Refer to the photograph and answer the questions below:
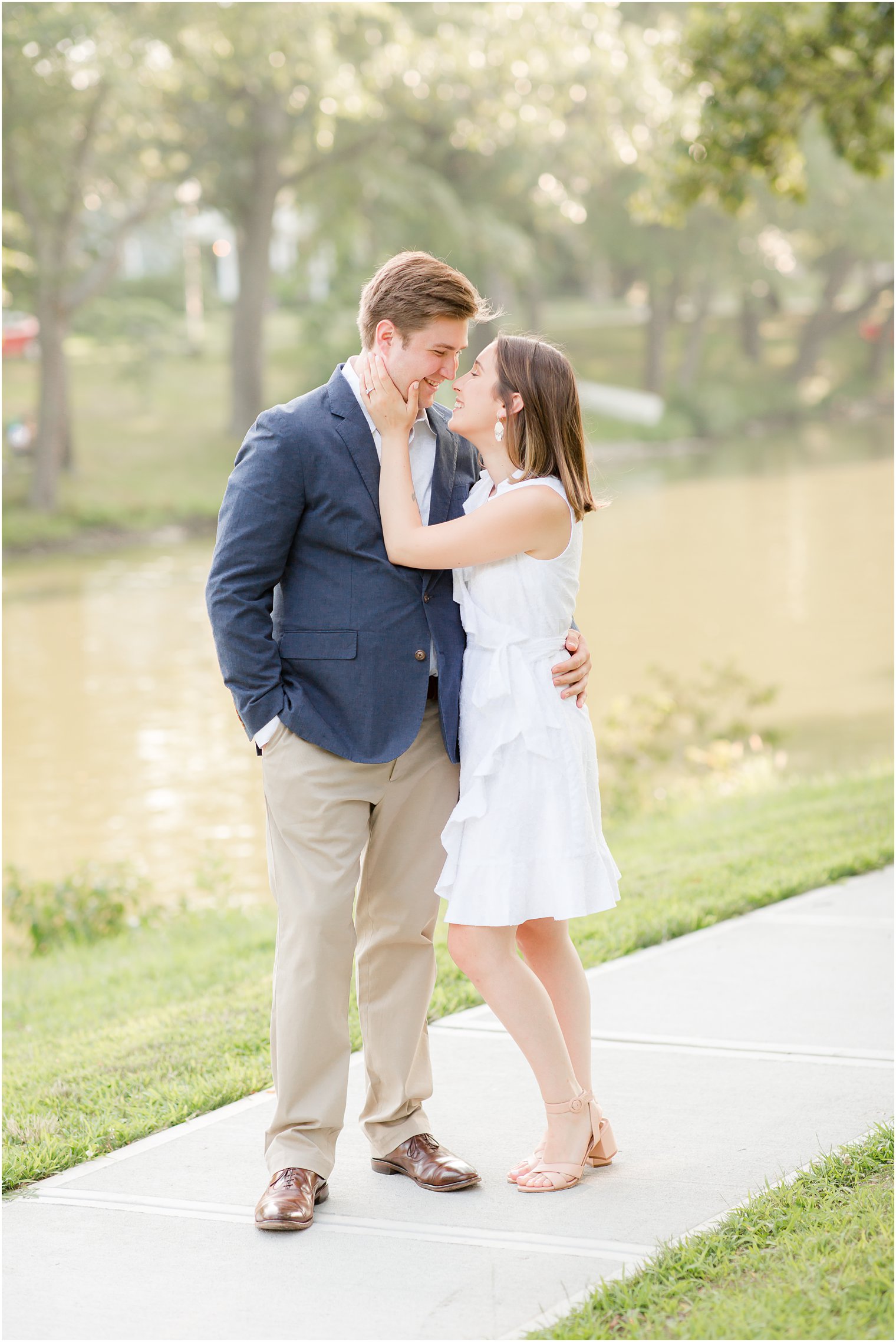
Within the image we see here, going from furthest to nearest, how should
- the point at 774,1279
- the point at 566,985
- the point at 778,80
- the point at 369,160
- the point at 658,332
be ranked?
the point at 658,332, the point at 369,160, the point at 778,80, the point at 566,985, the point at 774,1279

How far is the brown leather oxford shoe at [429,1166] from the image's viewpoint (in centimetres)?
354

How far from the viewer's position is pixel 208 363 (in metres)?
40.8

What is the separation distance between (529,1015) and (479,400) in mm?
1478

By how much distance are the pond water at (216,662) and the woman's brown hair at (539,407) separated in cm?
36

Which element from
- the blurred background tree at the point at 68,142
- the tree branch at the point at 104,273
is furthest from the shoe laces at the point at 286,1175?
the tree branch at the point at 104,273

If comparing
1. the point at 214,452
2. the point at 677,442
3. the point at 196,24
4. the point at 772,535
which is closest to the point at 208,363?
the point at 214,452

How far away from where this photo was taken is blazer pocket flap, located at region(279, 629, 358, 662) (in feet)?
11.8

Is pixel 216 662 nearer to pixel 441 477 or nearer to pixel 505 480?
pixel 441 477

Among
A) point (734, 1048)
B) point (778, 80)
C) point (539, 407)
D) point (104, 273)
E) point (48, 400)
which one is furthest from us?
point (48, 400)

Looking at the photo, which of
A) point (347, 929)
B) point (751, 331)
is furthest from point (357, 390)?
point (751, 331)

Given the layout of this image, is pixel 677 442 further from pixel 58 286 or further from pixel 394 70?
pixel 58 286

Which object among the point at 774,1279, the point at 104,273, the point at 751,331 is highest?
the point at 751,331

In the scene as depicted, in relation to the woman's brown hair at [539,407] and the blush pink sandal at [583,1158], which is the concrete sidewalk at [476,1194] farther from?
the woman's brown hair at [539,407]

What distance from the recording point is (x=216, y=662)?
16.9 metres
